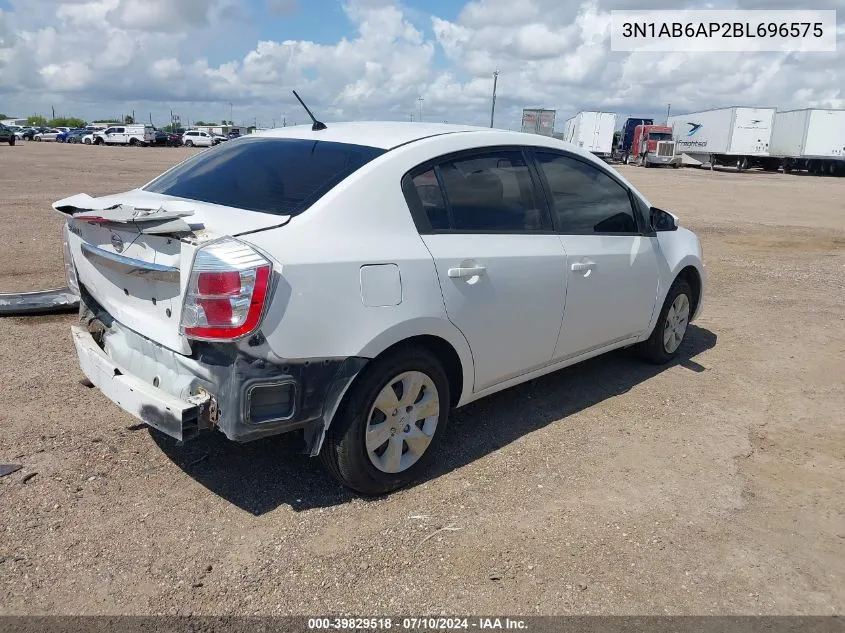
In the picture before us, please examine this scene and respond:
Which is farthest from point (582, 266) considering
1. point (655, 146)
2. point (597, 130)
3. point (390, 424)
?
point (597, 130)

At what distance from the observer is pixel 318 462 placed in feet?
12.4

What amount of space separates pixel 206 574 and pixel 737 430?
3358mm

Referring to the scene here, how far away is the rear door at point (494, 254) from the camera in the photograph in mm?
3488

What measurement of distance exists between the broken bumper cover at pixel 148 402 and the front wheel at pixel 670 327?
3.67 meters

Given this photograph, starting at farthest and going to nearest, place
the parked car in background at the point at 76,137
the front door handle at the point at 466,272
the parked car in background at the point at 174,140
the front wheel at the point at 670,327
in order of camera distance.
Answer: the parked car in background at the point at 76,137, the parked car in background at the point at 174,140, the front wheel at the point at 670,327, the front door handle at the point at 466,272

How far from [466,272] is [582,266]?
1034 millimetres

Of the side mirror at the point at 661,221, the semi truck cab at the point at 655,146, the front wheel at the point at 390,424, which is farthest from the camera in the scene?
the semi truck cab at the point at 655,146

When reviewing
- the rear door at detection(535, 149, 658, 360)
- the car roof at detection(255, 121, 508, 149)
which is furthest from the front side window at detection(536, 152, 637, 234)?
the car roof at detection(255, 121, 508, 149)

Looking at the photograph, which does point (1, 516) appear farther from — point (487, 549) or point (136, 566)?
point (487, 549)

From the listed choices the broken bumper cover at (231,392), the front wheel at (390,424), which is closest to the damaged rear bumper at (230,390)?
the broken bumper cover at (231,392)

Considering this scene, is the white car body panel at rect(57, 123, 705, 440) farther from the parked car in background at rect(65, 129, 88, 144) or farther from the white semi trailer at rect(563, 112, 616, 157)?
the parked car in background at rect(65, 129, 88, 144)

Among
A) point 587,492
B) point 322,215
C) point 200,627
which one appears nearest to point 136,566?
point 200,627

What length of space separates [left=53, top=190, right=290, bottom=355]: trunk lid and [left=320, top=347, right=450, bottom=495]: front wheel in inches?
31.2

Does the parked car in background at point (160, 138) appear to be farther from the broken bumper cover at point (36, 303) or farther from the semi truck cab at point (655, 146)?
the broken bumper cover at point (36, 303)
